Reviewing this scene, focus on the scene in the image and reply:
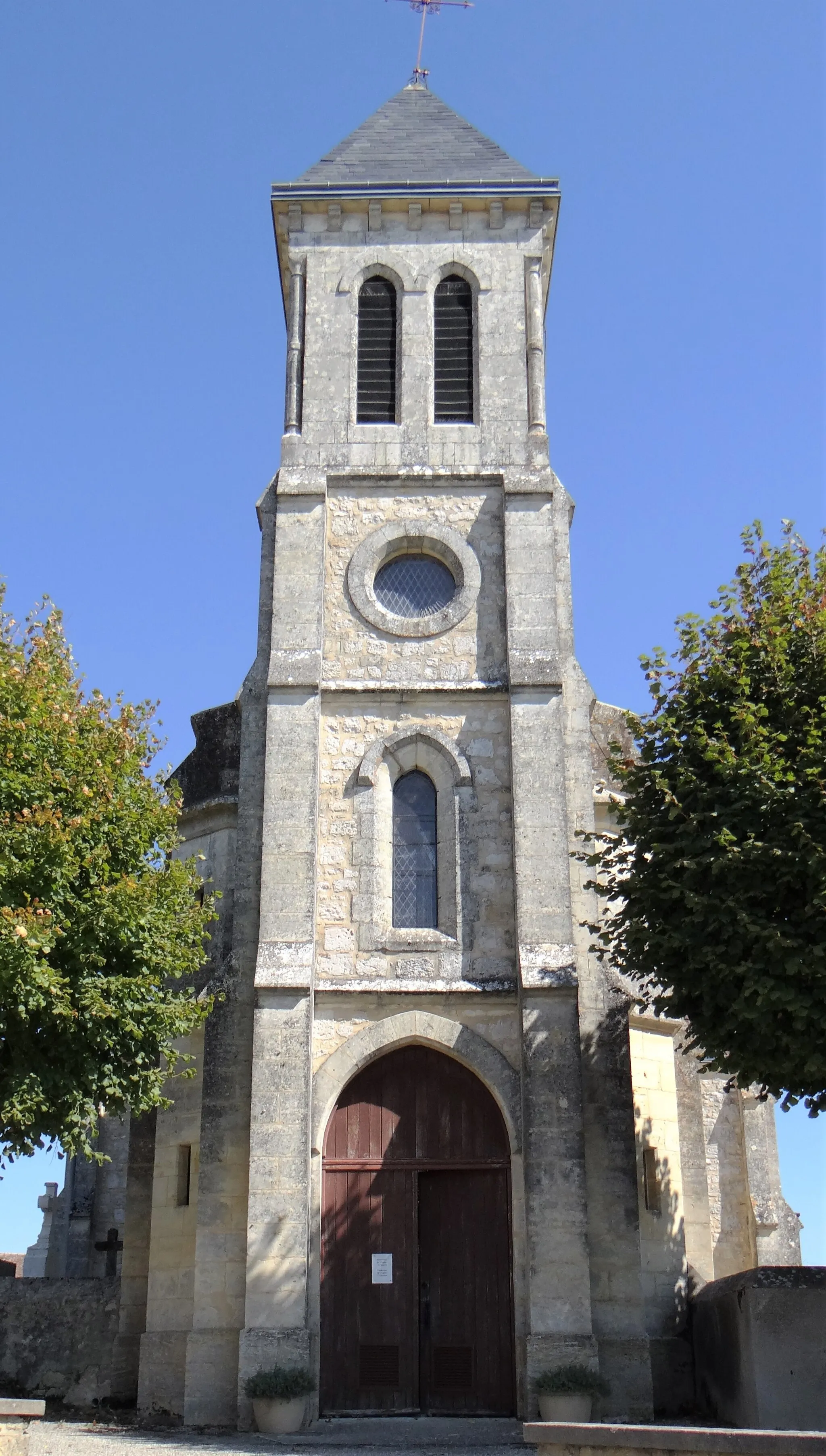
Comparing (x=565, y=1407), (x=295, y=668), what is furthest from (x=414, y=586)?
(x=565, y=1407)

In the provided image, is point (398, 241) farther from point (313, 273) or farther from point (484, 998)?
point (484, 998)

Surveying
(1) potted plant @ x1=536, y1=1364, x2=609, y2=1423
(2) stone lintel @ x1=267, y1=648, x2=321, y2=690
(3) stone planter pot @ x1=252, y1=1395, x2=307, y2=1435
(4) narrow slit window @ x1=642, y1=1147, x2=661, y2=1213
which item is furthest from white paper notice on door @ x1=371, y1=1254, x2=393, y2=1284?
(2) stone lintel @ x1=267, y1=648, x2=321, y2=690

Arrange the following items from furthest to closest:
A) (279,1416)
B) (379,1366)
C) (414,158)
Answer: (414,158)
(379,1366)
(279,1416)

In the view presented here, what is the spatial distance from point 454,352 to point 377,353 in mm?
1053

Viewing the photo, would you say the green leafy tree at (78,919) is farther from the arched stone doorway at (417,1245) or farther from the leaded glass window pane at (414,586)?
the leaded glass window pane at (414,586)

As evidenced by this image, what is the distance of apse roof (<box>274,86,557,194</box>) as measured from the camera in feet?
65.6

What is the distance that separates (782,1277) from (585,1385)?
2285mm

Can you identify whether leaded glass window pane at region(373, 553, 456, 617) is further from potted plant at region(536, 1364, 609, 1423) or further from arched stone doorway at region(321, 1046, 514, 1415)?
potted plant at region(536, 1364, 609, 1423)

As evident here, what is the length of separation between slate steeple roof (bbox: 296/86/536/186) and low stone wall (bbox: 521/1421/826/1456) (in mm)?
16211

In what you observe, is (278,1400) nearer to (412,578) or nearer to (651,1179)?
(651,1179)

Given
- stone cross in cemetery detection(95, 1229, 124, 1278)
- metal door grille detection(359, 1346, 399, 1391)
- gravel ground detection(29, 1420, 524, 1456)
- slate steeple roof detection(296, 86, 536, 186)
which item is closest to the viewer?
gravel ground detection(29, 1420, 524, 1456)

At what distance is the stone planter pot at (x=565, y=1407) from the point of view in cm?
1384

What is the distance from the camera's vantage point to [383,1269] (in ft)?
50.0

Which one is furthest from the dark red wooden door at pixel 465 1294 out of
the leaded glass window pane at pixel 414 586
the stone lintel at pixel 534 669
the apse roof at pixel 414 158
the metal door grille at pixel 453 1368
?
the apse roof at pixel 414 158
